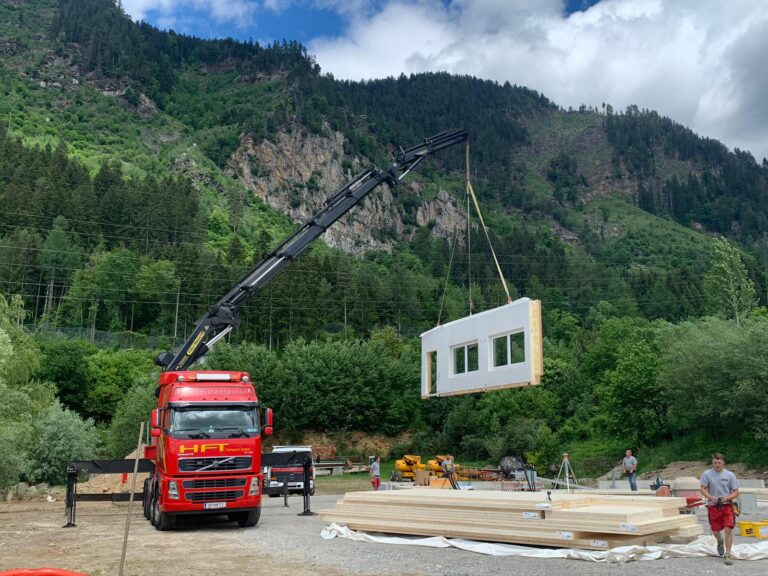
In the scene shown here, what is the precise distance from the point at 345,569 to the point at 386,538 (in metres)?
3.71

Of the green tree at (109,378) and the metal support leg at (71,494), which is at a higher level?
the green tree at (109,378)

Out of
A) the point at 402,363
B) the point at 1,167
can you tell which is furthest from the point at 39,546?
the point at 1,167

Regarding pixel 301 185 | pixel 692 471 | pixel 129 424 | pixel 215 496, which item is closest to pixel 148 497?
pixel 215 496

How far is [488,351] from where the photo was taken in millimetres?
20500

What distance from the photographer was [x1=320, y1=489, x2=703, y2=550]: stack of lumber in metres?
11.9

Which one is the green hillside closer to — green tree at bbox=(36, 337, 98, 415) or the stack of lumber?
green tree at bbox=(36, 337, 98, 415)

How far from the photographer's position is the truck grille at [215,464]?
633 inches

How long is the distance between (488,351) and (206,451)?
8674 mm

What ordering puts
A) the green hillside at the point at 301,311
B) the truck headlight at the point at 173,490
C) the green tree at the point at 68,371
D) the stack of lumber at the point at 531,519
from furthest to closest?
the green tree at the point at 68,371 < the green hillside at the point at 301,311 < the truck headlight at the point at 173,490 < the stack of lumber at the point at 531,519

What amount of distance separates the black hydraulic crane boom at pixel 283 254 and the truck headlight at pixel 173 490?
8.23 meters

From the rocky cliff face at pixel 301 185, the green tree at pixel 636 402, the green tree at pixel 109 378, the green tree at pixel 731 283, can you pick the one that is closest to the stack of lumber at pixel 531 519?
the green tree at pixel 636 402

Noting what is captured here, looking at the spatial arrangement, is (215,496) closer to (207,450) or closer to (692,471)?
(207,450)

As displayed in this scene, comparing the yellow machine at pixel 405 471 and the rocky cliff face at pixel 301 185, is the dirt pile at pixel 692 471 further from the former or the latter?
the rocky cliff face at pixel 301 185

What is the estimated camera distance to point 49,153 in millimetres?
115312
